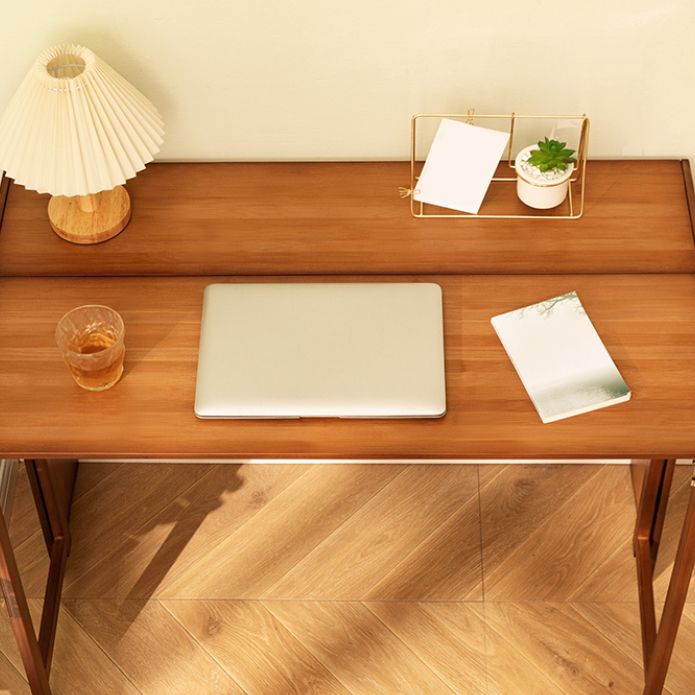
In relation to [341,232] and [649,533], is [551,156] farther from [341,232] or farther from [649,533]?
[649,533]

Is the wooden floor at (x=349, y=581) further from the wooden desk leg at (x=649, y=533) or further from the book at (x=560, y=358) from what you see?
the book at (x=560, y=358)

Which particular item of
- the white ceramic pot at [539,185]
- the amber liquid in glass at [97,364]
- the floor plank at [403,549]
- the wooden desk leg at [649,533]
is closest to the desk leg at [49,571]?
the amber liquid in glass at [97,364]

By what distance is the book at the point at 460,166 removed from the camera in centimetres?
182

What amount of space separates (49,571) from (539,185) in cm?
122

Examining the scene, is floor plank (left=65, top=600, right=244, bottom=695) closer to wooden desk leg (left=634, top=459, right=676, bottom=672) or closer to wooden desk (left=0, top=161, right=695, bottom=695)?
wooden desk (left=0, top=161, right=695, bottom=695)

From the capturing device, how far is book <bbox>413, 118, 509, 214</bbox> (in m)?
1.82

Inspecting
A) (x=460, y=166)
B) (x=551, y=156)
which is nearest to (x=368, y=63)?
(x=460, y=166)

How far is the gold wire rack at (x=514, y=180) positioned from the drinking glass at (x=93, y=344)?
0.54 meters

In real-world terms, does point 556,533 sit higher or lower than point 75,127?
lower

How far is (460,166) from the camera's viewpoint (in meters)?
1.83

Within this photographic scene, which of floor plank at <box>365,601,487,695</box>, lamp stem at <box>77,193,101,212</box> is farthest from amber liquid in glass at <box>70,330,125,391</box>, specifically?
floor plank at <box>365,601,487,695</box>

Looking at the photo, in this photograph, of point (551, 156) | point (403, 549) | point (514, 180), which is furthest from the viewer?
point (403, 549)

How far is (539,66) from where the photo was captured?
1773 mm

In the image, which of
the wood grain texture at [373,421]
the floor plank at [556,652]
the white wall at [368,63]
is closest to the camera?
the wood grain texture at [373,421]
